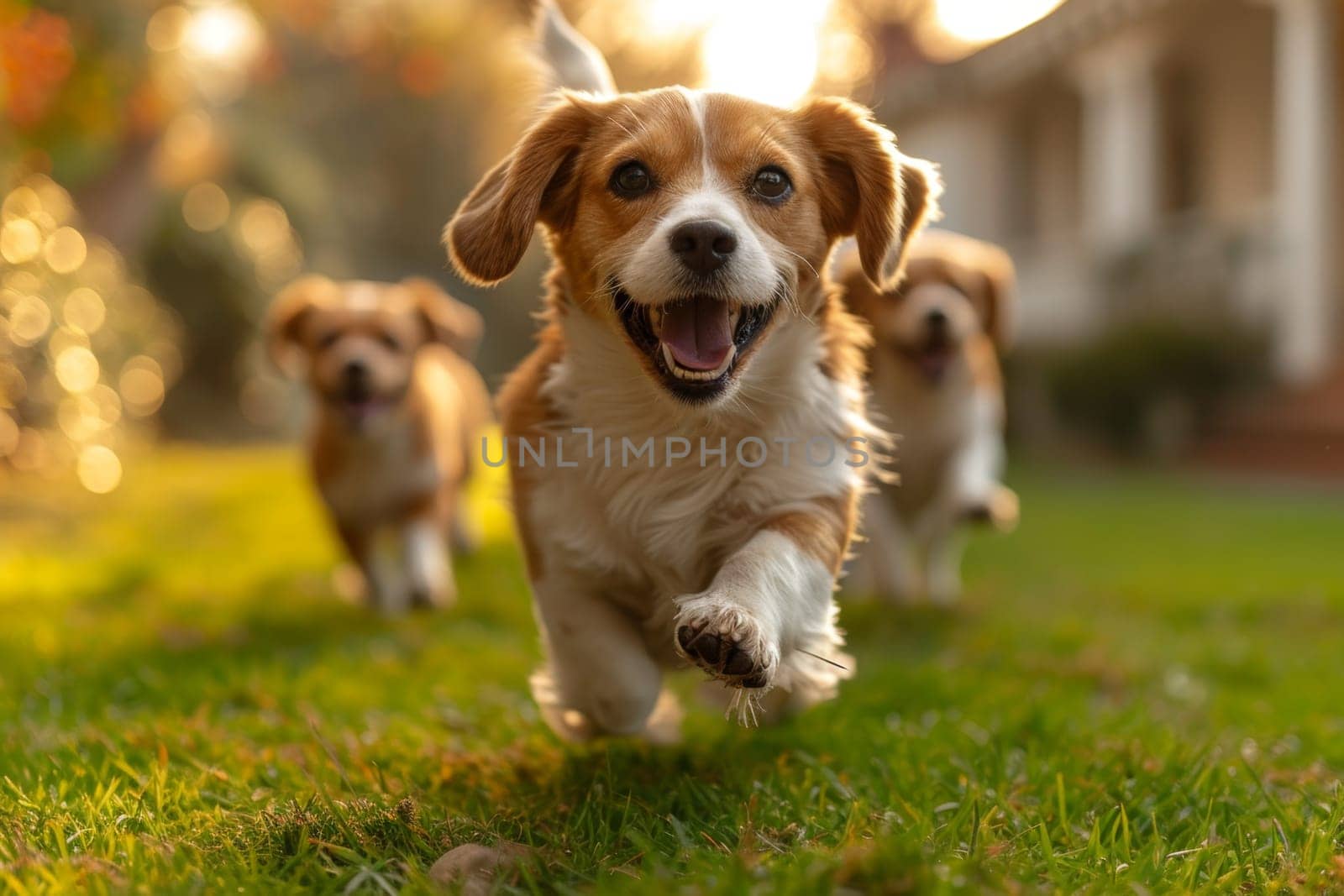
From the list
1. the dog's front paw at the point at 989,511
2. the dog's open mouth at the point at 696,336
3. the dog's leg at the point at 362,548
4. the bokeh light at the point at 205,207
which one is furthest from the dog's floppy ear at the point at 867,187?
the bokeh light at the point at 205,207

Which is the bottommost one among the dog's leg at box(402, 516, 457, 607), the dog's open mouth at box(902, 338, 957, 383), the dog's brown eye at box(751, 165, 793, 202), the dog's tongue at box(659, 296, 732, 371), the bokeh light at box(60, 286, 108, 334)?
the dog's leg at box(402, 516, 457, 607)

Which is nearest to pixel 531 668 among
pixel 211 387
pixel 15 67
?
pixel 15 67

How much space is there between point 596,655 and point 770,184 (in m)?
1.17

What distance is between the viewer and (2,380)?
24.7 feet

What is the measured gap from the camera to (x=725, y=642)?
2318 mm

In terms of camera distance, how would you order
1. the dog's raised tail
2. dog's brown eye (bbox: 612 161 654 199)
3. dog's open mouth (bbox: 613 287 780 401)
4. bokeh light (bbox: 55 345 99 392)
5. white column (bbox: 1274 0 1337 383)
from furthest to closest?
white column (bbox: 1274 0 1337 383), bokeh light (bbox: 55 345 99 392), the dog's raised tail, dog's brown eye (bbox: 612 161 654 199), dog's open mouth (bbox: 613 287 780 401)

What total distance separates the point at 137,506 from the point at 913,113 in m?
15.5

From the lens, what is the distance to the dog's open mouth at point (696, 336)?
2.78m

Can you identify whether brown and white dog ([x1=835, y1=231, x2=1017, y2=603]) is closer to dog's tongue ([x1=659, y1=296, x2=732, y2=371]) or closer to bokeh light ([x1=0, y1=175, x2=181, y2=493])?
dog's tongue ([x1=659, y1=296, x2=732, y2=371])

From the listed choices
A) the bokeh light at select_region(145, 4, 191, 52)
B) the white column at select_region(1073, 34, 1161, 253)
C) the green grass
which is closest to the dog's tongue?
the green grass

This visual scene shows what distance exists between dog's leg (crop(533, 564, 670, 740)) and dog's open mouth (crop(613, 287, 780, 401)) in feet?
1.83

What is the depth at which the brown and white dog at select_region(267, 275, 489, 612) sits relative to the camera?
18.6 ft

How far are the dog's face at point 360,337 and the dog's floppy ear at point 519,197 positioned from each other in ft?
8.36

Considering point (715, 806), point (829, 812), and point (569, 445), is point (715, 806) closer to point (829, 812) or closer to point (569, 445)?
point (829, 812)
